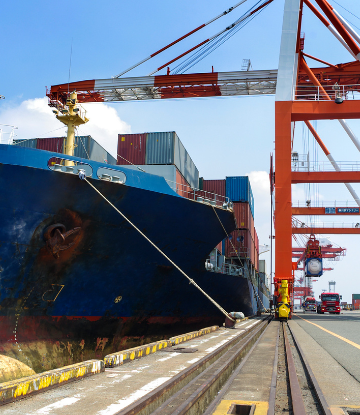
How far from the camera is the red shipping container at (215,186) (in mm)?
23795

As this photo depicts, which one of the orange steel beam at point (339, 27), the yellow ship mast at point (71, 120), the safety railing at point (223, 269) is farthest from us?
the orange steel beam at point (339, 27)

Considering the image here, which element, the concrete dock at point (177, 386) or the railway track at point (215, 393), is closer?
the concrete dock at point (177, 386)

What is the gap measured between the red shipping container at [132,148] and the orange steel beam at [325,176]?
1039cm

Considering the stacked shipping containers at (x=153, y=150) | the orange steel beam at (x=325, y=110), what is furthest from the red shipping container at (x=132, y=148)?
the orange steel beam at (x=325, y=110)

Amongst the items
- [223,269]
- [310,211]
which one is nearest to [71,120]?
[223,269]

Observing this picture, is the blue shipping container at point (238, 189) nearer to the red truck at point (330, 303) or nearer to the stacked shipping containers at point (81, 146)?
the stacked shipping containers at point (81, 146)

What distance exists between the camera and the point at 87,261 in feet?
31.5

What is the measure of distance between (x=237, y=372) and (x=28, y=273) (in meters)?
5.59

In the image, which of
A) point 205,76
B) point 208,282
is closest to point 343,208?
point 205,76

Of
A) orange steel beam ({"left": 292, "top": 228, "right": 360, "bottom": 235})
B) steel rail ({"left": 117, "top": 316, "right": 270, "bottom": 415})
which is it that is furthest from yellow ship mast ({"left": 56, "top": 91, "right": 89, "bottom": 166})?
orange steel beam ({"left": 292, "top": 228, "right": 360, "bottom": 235})

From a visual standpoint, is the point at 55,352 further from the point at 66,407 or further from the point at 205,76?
the point at 205,76

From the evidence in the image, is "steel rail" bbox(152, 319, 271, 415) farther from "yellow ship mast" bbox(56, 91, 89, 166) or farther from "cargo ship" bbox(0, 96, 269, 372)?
"yellow ship mast" bbox(56, 91, 89, 166)

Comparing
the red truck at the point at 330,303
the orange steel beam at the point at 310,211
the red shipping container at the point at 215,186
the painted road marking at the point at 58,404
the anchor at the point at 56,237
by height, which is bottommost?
the red truck at the point at 330,303

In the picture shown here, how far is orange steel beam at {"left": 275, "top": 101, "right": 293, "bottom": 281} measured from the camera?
60.1ft
